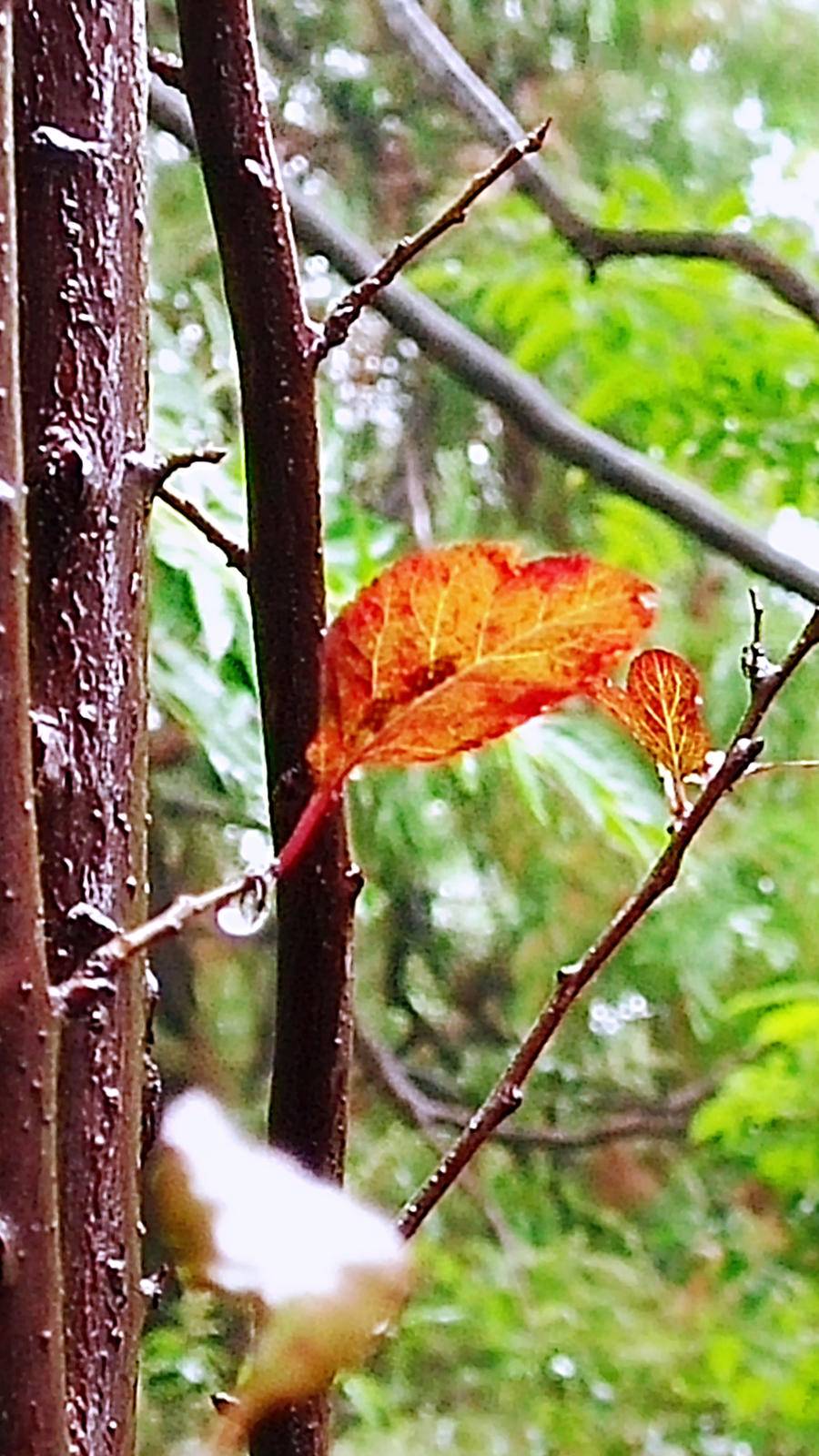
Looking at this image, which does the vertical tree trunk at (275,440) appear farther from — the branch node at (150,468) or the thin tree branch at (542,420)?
the thin tree branch at (542,420)

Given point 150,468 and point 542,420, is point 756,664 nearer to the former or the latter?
point 150,468

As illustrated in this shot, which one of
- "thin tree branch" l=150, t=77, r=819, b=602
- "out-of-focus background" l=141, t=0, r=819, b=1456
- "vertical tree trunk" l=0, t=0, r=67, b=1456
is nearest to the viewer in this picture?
"vertical tree trunk" l=0, t=0, r=67, b=1456

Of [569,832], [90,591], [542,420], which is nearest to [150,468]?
[90,591]

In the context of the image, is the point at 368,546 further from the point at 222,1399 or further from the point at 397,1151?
the point at 397,1151

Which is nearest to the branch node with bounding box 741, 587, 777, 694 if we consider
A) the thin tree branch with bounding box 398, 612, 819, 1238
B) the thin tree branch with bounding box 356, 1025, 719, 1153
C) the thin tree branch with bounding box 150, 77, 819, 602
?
the thin tree branch with bounding box 398, 612, 819, 1238

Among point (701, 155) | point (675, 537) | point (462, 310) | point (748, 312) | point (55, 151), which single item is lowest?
point (55, 151)

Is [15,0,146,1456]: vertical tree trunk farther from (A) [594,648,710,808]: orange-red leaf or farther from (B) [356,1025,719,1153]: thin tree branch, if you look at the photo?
(B) [356,1025,719,1153]: thin tree branch

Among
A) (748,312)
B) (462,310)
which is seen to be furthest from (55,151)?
(462,310)
